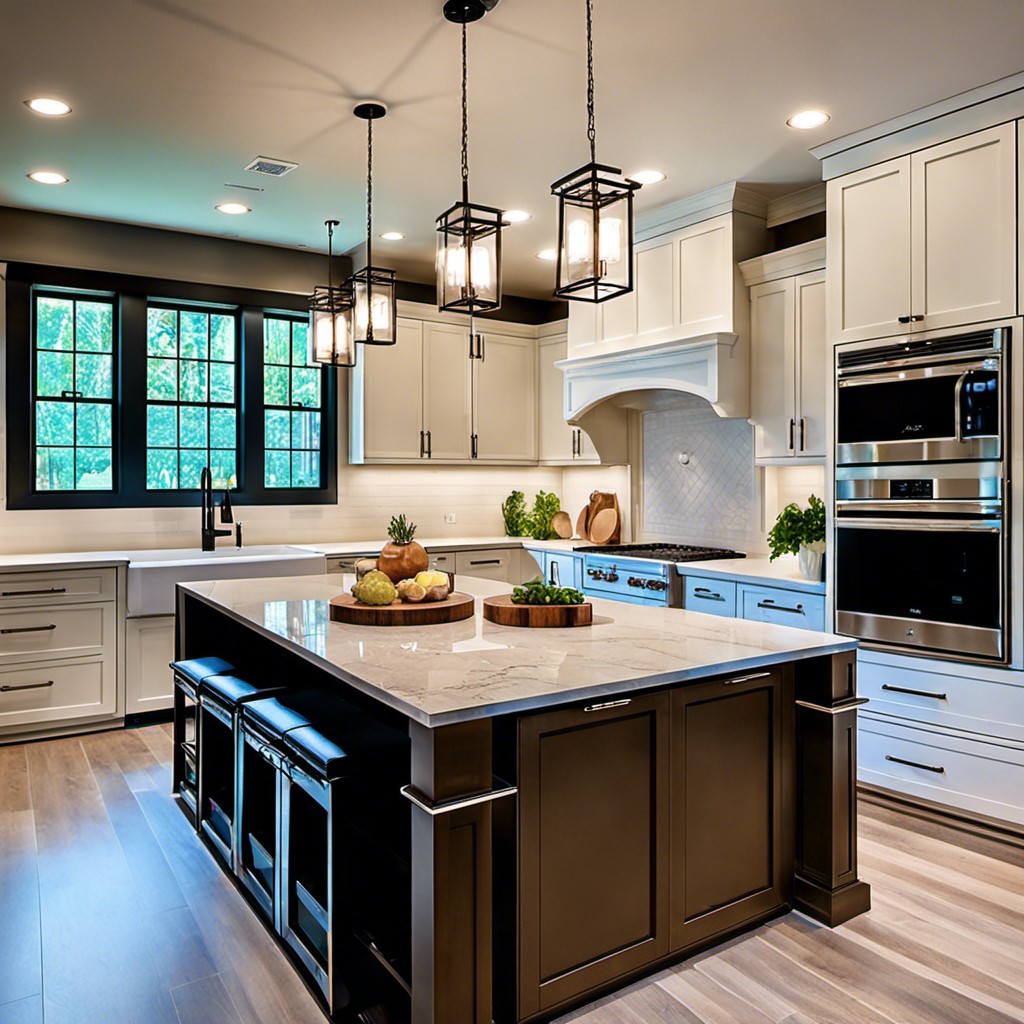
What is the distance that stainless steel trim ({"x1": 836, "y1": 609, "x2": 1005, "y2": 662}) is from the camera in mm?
3256

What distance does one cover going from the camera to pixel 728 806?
2311 mm

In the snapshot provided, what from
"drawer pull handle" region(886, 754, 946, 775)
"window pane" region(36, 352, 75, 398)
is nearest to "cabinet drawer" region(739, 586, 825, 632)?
Answer: "drawer pull handle" region(886, 754, 946, 775)

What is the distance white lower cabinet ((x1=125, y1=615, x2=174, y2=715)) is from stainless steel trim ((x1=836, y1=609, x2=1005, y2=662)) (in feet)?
11.5

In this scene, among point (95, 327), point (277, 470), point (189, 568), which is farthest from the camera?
point (277, 470)

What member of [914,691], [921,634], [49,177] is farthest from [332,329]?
[914,691]

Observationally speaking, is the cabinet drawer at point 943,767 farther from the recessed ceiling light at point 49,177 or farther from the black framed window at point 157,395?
the recessed ceiling light at point 49,177

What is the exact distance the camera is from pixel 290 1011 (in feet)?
6.88

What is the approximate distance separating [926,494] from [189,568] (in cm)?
365

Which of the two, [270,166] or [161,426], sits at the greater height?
[270,166]

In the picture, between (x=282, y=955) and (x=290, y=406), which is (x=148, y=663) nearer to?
(x=290, y=406)

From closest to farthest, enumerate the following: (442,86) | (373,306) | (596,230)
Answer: (596,230) → (373,306) → (442,86)

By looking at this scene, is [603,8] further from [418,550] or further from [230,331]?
[230,331]

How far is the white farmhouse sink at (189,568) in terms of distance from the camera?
14.8 ft

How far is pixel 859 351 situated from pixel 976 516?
0.87 meters
